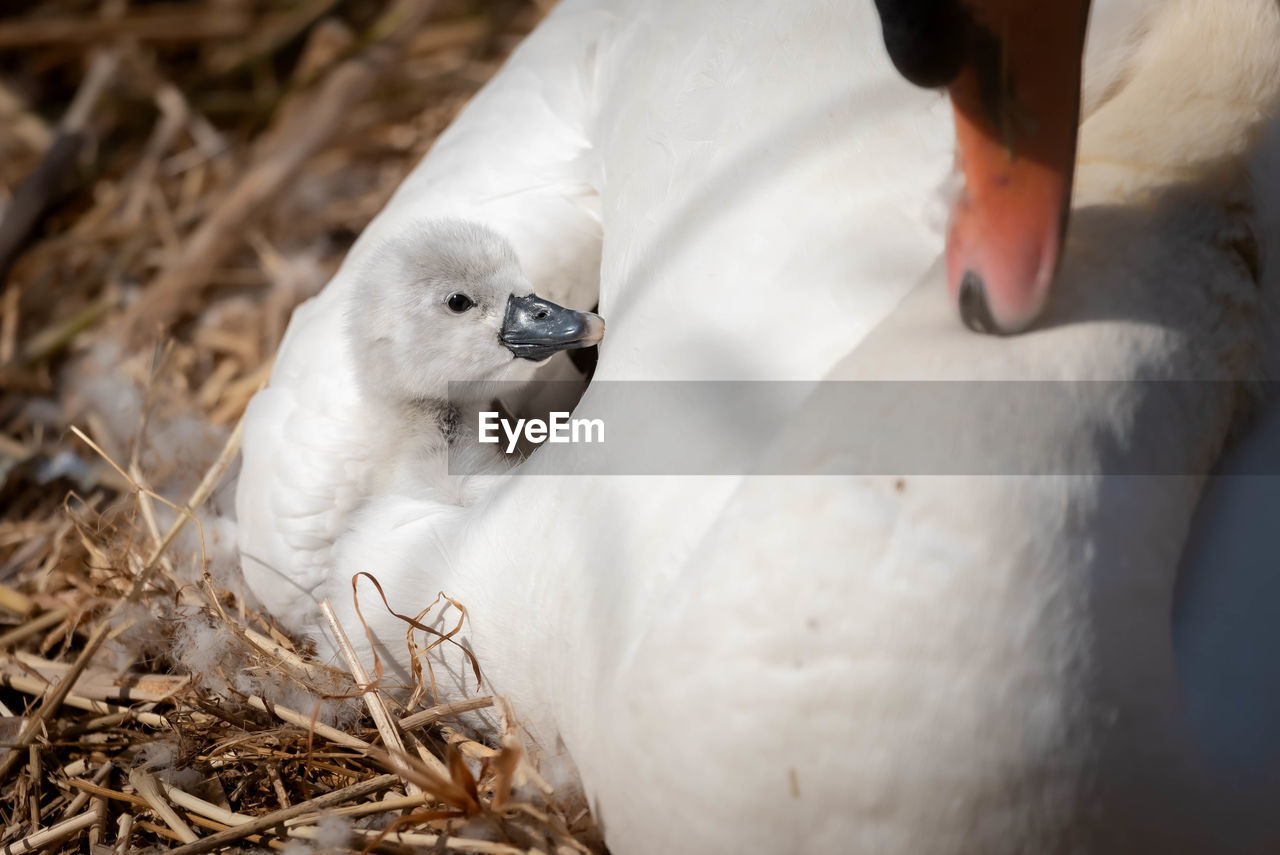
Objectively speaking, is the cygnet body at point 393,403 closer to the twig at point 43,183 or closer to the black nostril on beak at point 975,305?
the black nostril on beak at point 975,305

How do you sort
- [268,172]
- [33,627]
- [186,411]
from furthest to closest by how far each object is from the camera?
[268,172], [186,411], [33,627]

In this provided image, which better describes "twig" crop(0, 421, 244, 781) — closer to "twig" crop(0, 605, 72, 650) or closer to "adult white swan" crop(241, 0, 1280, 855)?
"twig" crop(0, 605, 72, 650)

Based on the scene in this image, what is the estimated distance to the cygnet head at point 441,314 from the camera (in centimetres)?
157

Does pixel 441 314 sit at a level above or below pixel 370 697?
above

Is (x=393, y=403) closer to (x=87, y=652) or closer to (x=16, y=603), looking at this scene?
(x=87, y=652)

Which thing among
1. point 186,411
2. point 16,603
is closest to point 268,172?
point 186,411

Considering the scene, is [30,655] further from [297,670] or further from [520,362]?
[520,362]

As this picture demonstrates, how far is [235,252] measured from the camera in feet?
8.64

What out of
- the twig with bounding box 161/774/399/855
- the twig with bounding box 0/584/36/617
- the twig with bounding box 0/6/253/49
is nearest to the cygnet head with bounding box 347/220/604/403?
the twig with bounding box 161/774/399/855

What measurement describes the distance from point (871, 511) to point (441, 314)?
922 millimetres

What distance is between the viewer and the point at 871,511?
0.89m

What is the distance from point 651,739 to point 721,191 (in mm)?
585

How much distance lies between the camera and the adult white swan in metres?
0.88

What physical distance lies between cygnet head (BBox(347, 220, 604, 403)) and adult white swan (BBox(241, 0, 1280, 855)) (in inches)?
9.9
